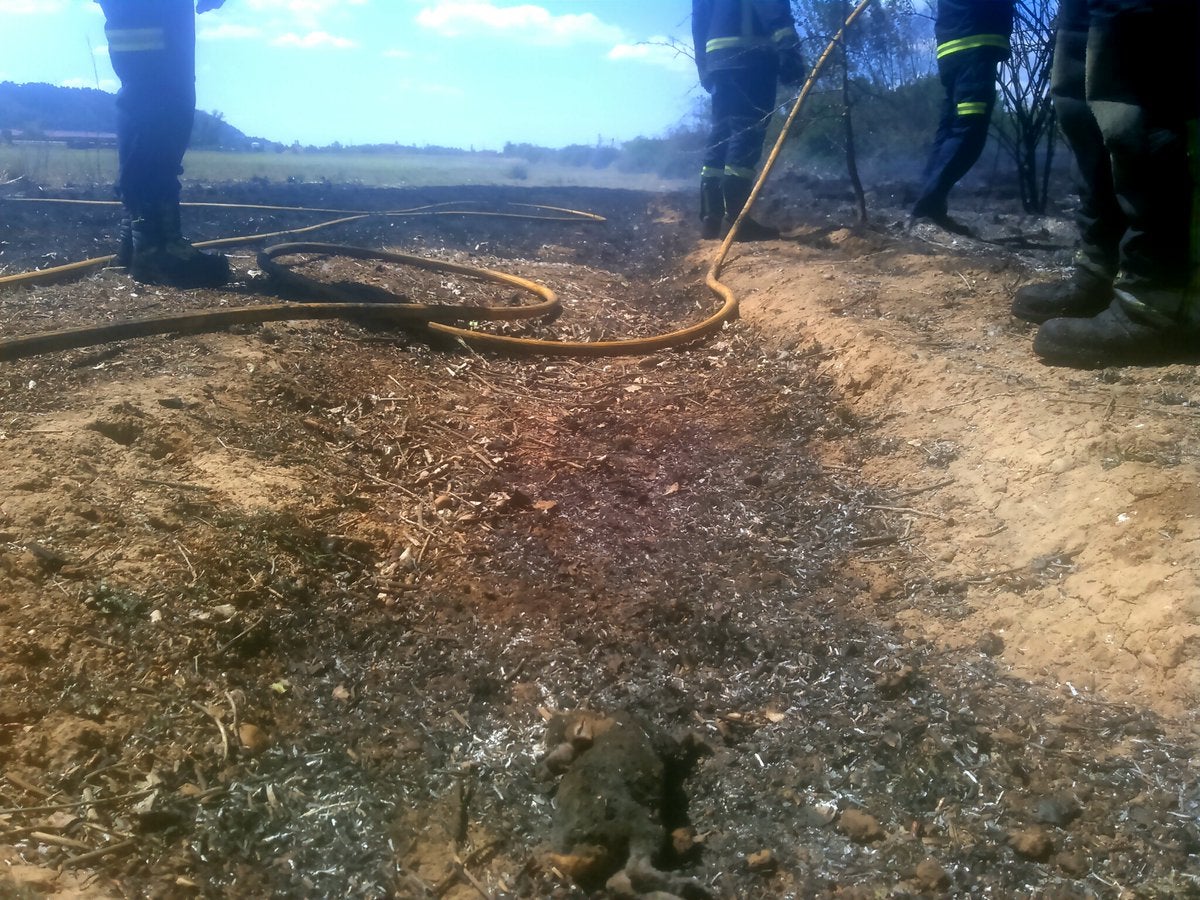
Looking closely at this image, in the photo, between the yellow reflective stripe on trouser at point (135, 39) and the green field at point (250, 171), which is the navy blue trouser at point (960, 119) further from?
the green field at point (250, 171)

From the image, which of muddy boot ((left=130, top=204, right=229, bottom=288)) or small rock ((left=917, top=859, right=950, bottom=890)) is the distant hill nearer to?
muddy boot ((left=130, top=204, right=229, bottom=288))

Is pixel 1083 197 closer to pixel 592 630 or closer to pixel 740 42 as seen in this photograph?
pixel 592 630

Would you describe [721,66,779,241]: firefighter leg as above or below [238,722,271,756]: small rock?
above

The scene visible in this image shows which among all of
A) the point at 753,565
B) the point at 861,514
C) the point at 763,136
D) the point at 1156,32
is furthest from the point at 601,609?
the point at 763,136

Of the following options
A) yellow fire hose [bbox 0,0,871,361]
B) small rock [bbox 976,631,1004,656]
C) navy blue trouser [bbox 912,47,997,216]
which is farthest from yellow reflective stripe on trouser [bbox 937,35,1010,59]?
small rock [bbox 976,631,1004,656]

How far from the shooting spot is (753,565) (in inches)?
93.6

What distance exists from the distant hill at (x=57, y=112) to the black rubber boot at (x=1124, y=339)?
42.2 ft

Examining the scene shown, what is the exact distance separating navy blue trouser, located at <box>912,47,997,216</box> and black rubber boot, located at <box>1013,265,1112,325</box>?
2.12 metres

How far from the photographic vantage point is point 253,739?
1.74 metres

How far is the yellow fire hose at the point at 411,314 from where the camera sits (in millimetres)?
3102

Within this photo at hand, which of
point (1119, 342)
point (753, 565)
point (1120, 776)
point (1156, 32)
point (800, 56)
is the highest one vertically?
point (800, 56)

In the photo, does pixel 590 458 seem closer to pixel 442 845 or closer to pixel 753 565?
pixel 753 565

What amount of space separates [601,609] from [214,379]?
1.67 m

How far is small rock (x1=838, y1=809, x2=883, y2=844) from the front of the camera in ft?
5.22
